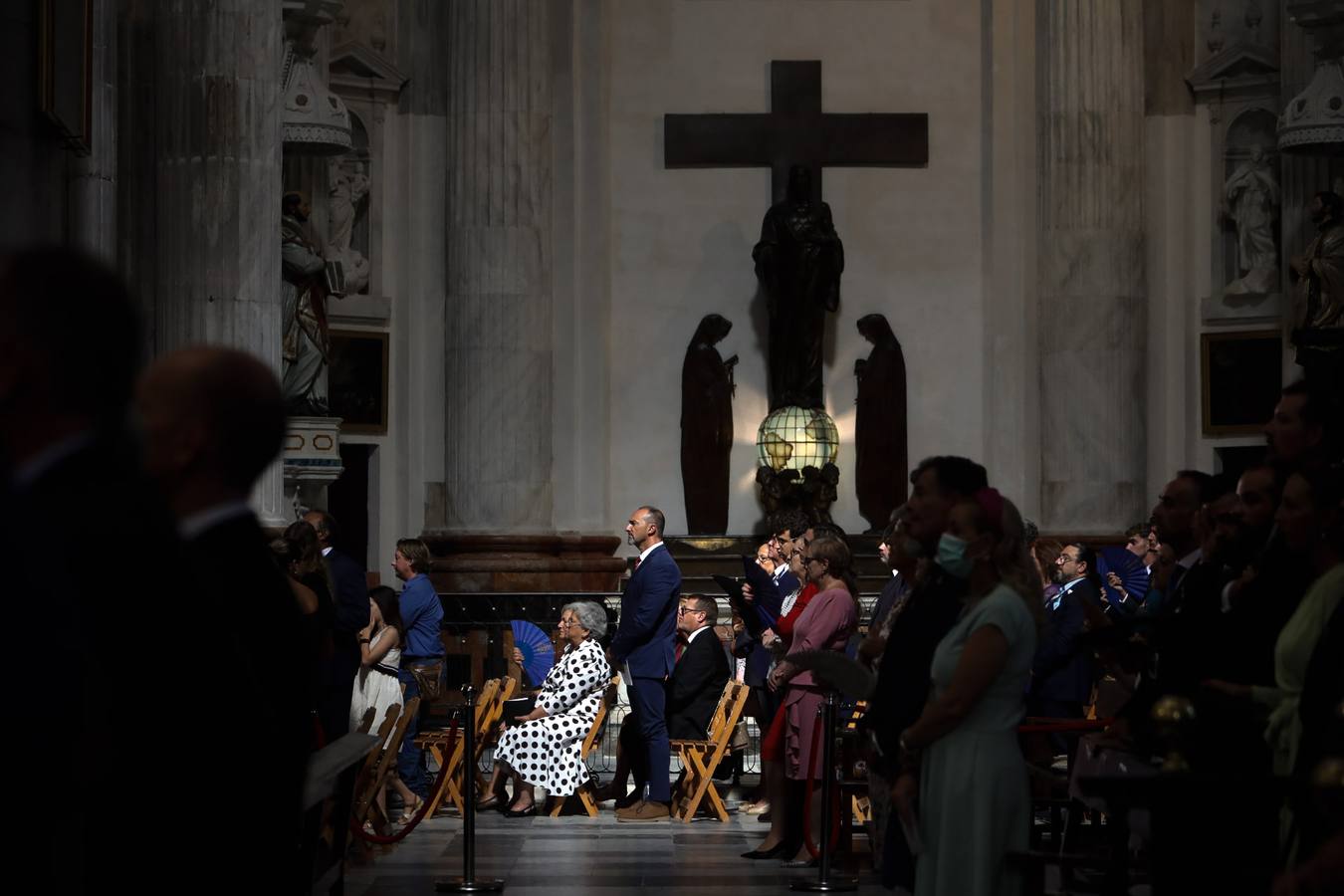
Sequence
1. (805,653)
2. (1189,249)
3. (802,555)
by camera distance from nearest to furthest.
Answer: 1. (805,653)
2. (802,555)
3. (1189,249)

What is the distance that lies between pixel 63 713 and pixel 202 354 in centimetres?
133

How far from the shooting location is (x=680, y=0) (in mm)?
23188

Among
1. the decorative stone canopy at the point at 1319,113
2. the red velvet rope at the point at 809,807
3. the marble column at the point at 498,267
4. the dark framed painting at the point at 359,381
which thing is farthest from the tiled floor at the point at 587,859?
the decorative stone canopy at the point at 1319,113

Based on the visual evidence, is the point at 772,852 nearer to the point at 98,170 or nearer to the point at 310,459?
the point at 98,170

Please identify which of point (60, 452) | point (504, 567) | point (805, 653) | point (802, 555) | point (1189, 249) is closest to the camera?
point (60, 452)

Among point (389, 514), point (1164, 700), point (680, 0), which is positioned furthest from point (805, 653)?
point (680, 0)

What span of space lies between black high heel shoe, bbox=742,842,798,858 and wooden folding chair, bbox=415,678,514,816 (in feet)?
7.80

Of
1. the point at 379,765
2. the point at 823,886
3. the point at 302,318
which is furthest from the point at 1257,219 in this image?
the point at 379,765

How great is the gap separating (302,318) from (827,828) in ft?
28.5

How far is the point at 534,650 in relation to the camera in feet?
51.8

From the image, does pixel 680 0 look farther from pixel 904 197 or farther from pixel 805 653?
pixel 805 653

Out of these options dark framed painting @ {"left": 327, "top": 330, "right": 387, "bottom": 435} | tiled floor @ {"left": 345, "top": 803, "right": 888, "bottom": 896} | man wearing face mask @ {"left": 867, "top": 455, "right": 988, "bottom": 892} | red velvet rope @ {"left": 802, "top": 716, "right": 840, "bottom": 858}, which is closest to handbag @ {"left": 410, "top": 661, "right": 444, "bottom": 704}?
tiled floor @ {"left": 345, "top": 803, "right": 888, "bottom": 896}

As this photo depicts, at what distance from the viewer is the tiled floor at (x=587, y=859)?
38.2ft

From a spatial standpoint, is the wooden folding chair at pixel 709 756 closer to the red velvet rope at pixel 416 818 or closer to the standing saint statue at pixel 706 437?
the red velvet rope at pixel 416 818
